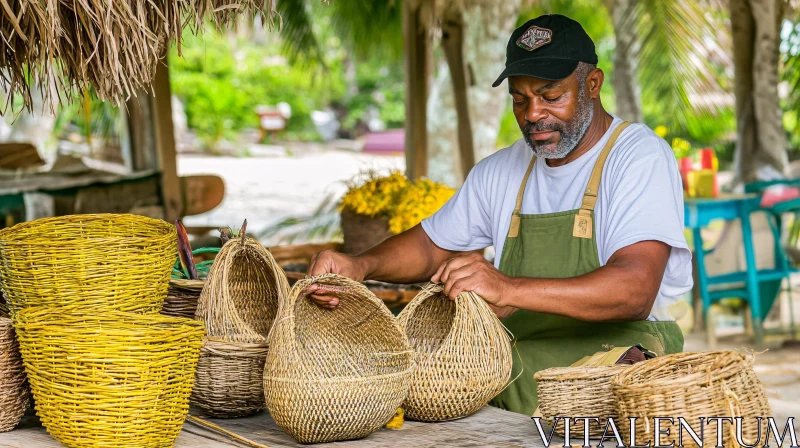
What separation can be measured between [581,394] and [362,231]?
241 cm

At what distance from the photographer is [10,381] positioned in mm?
2113

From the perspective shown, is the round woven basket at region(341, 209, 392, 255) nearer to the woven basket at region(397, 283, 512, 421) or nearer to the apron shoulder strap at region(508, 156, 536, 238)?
the apron shoulder strap at region(508, 156, 536, 238)

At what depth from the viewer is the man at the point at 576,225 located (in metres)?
2.26

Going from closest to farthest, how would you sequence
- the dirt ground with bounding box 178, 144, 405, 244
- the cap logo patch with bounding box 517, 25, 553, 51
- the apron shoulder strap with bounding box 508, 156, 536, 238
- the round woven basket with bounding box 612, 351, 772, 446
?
the round woven basket with bounding box 612, 351, 772, 446
the cap logo patch with bounding box 517, 25, 553, 51
the apron shoulder strap with bounding box 508, 156, 536, 238
the dirt ground with bounding box 178, 144, 405, 244

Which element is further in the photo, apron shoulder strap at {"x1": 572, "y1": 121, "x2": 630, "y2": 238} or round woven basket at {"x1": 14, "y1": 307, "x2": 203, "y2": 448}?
apron shoulder strap at {"x1": 572, "y1": 121, "x2": 630, "y2": 238}

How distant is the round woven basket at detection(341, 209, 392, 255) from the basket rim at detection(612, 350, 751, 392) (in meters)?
2.39

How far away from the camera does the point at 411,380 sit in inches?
83.4

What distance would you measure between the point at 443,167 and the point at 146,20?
6.76m

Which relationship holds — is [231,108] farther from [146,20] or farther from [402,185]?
[146,20]

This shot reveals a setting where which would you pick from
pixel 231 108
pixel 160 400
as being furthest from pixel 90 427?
pixel 231 108

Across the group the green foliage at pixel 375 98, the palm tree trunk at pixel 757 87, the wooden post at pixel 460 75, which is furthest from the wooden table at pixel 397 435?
the green foliage at pixel 375 98

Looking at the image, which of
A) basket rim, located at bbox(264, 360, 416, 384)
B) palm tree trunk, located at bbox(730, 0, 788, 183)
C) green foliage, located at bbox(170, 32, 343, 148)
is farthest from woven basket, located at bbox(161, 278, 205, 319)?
green foliage, located at bbox(170, 32, 343, 148)

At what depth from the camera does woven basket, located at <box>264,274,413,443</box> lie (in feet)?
6.23

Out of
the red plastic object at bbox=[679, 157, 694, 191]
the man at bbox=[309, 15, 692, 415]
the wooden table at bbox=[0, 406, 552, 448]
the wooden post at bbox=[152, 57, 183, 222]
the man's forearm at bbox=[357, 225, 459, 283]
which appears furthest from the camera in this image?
the red plastic object at bbox=[679, 157, 694, 191]
